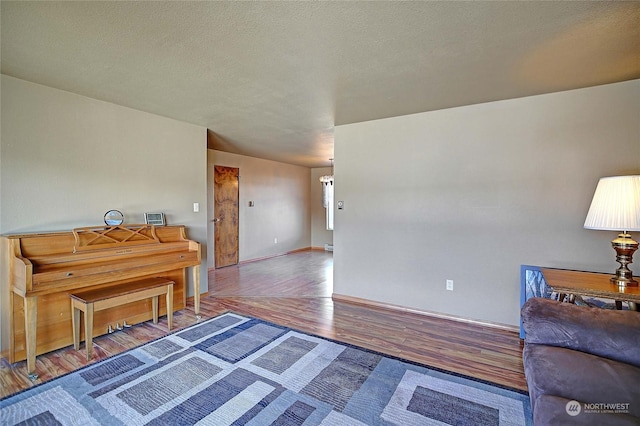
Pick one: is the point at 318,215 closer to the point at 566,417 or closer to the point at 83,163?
the point at 83,163

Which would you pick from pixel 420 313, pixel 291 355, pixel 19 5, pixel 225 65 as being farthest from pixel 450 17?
pixel 420 313

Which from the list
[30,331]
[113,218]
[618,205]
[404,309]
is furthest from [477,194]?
[30,331]

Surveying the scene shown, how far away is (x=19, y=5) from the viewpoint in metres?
1.57

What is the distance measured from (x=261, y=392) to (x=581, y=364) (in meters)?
1.83

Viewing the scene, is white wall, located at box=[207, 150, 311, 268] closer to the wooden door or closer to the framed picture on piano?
the wooden door

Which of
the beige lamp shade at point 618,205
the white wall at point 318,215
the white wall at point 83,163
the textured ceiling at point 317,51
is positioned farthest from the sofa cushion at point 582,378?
the white wall at point 318,215

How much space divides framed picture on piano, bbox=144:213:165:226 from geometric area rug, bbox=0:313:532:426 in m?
1.40

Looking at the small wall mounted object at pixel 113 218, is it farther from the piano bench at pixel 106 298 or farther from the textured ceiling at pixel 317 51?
the textured ceiling at pixel 317 51

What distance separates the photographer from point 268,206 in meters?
7.02

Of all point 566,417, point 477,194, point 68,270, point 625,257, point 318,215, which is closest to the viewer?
point 566,417

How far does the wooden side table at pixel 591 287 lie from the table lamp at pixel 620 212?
10 centimetres

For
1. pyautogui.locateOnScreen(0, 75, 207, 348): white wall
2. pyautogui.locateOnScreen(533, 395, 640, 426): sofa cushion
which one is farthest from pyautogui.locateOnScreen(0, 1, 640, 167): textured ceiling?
pyautogui.locateOnScreen(533, 395, 640, 426): sofa cushion

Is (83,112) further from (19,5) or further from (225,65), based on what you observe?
(225,65)

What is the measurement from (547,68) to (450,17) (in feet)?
3.91
